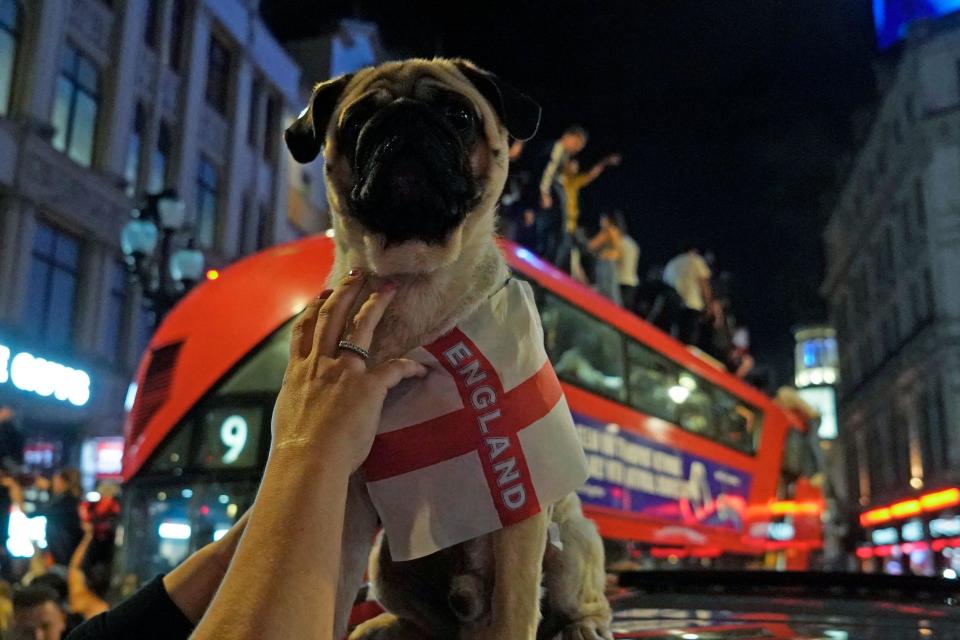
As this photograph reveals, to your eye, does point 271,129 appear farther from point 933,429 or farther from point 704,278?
point 933,429

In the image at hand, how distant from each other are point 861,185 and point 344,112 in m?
Answer: 45.8

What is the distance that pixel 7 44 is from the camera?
1266cm

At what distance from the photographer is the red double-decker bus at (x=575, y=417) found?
536 cm

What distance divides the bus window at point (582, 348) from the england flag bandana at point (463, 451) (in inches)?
169

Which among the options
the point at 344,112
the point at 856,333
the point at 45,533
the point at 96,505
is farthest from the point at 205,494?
the point at 856,333

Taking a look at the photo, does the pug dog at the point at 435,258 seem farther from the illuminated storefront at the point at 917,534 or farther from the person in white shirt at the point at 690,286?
the illuminated storefront at the point at 917,534

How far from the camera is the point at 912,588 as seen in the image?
2486 mm

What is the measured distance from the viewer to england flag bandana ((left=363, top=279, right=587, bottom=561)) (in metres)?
1.66

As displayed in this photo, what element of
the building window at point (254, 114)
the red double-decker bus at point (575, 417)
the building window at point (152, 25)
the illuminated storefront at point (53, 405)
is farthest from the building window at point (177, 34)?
the red double-decker bus at point (575, 417)

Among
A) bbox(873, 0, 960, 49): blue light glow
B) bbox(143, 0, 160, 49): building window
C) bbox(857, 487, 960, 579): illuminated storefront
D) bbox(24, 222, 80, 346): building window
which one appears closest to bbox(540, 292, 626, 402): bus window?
bbox(24, 222, 80, 346): building window

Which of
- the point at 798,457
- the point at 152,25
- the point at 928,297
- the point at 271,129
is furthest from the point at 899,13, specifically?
the point at 798,457

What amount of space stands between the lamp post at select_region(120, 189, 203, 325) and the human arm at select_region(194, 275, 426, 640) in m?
7.52

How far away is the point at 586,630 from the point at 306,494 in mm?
928

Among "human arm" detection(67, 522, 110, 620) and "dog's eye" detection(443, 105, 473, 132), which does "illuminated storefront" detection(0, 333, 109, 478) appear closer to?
"human arm" detection(67, 522, 110, 620)
